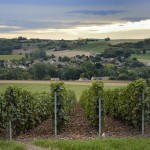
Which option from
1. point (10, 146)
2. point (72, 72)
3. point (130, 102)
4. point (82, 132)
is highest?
point (130, 102)

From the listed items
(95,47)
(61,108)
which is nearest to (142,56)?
(95,47)

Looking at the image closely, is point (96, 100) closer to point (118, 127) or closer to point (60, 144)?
point (118, 127)

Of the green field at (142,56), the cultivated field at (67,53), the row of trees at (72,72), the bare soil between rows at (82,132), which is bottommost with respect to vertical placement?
the row of trees at (72,72)

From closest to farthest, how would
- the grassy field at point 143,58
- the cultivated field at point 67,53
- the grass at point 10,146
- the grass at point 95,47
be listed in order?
the grass at point 10,146, the grassy field at point 143,58, the cultivated field at point 67,53, the grass at point 95,47

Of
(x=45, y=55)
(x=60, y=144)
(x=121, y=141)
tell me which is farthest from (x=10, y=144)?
(x=45, y=55)

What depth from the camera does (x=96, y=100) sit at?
1767cm

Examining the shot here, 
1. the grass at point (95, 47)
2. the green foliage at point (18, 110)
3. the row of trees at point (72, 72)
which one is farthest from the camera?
the grass at point (95, 47)

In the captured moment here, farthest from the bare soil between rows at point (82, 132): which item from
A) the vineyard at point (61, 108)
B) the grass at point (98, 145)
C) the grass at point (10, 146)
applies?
the grass at point (10, 146)

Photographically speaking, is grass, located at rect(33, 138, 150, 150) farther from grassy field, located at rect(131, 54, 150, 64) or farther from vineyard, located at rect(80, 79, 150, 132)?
grassy field, located at rect(131, 54, 150, 64)

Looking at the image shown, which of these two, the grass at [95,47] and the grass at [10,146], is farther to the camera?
the grass at [95,47]

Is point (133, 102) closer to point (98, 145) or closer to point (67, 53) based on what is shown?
point (98, 145)

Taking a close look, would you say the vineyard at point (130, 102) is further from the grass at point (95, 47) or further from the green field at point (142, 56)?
the grass at point (95, 47)

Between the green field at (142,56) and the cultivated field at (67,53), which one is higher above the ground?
the cultivated field at (67,53)

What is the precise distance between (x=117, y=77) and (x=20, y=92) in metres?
45.0
